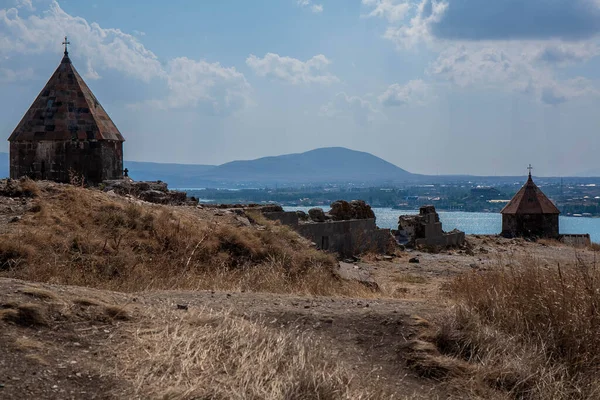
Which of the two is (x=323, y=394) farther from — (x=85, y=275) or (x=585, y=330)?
(x=85, y=275)

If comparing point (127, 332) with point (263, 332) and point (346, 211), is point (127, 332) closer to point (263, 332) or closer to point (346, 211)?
point (263, 332)

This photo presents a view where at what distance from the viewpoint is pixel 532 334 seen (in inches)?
227

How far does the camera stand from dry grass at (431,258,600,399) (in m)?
5.09

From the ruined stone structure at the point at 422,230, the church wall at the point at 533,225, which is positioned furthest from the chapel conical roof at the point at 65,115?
the church wall at the point at 533,225

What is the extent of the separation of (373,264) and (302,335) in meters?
9.48

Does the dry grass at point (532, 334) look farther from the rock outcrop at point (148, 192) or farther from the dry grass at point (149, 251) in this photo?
the rock outcrop at point (148, 192)

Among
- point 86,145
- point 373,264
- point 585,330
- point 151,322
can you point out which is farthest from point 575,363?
point 86,145

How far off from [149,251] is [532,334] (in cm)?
492

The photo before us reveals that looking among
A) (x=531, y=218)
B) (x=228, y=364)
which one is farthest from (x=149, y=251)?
(x=531, y=218)

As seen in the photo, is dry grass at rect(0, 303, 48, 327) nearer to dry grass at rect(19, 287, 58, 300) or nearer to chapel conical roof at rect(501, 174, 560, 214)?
dry grass at rect(19, 287, 58, 300)

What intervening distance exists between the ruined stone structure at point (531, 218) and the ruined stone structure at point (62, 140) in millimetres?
20643

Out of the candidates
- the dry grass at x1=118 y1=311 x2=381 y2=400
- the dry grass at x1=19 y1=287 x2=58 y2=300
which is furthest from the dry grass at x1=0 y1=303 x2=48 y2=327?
the dry grass at x1=118 y1=311 x2=381 y2=400

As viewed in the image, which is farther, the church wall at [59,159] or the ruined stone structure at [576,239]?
the ruined stone structure at [576,239]

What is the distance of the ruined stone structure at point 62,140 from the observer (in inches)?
607
